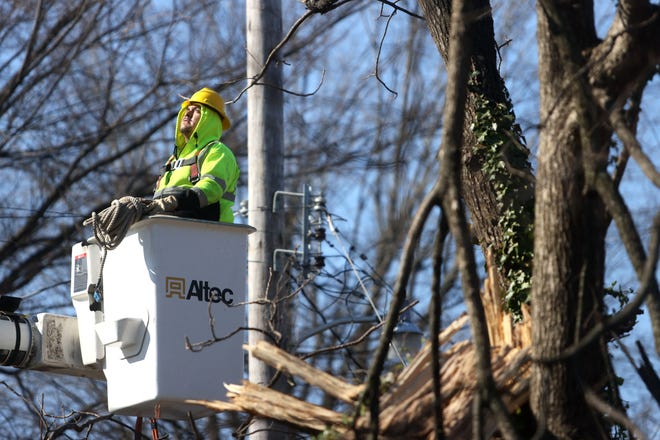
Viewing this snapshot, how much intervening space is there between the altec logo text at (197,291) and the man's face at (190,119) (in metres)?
1.10

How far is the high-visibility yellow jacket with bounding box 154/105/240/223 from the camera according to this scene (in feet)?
25.9

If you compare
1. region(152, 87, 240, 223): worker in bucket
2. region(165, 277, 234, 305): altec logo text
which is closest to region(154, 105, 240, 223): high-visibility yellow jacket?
region(152, 87, 240, 223): worker in bucket

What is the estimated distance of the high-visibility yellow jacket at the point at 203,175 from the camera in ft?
25.9

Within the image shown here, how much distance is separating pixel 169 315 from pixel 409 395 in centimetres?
290

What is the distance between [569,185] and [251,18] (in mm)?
5954

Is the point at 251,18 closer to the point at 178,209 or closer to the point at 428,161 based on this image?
the point at 178,209

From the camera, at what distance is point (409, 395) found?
5.09 metres

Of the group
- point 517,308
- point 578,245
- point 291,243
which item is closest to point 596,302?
point 578,245

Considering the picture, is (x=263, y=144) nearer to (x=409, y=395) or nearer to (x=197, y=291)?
(x=197, y=291)

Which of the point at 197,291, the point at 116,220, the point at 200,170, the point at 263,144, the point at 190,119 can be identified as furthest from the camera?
the point at 263,144

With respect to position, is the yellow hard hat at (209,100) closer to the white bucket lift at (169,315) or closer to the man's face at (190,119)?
the man's face at (190,119)

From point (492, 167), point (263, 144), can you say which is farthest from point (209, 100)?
point (492, 167)

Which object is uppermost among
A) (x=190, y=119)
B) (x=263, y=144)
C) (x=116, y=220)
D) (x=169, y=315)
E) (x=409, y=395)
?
(x=263, y=144)

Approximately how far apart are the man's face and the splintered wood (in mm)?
3484
